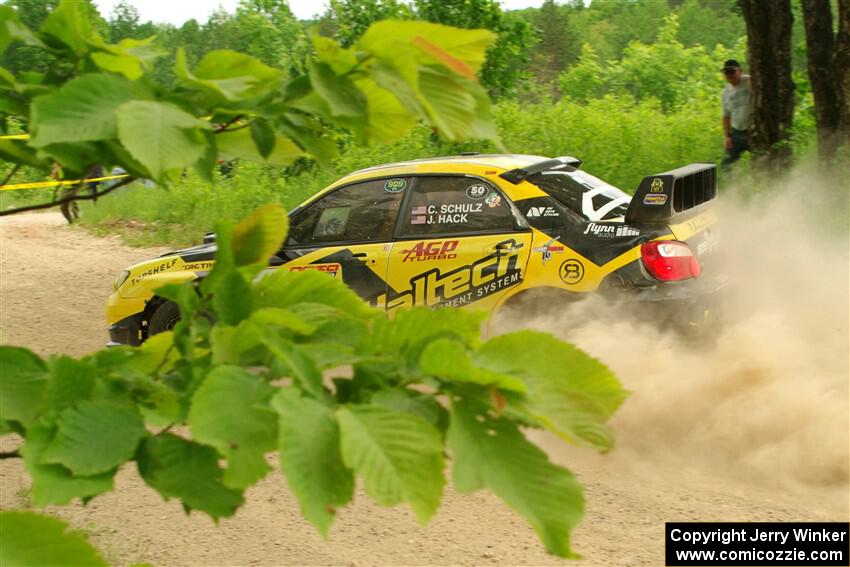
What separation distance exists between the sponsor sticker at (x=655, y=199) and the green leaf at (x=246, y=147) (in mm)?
5792

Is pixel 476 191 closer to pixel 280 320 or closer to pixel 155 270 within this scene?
pixel 155 270

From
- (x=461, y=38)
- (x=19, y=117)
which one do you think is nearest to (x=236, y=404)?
(x=461, y=38)

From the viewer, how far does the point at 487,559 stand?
512cm

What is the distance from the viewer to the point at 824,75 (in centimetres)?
1202

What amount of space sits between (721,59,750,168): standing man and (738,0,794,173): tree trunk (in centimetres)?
20

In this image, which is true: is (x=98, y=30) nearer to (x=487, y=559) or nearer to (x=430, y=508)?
(x=430, y=508)

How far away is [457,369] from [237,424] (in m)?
0.22

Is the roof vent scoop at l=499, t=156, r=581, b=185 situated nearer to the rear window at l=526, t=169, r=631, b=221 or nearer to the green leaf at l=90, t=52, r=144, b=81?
the rear window at l=526, t=169, r=631, b=221

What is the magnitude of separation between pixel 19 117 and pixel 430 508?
0.82 meters

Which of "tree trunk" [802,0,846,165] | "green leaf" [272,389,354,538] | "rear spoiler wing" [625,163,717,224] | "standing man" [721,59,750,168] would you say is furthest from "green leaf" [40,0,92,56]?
"standing man" [721,59,750,168]

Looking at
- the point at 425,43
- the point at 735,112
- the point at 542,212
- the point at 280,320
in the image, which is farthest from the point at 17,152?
the point at 735,112

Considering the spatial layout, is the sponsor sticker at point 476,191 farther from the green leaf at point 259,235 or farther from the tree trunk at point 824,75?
the green leaf at point 259,235

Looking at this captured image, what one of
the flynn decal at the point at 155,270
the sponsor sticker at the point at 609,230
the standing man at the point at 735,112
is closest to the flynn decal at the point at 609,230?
the sponsor sticker at the point at 609,230

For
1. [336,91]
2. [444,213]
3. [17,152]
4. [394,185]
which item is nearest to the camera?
[336,91]
